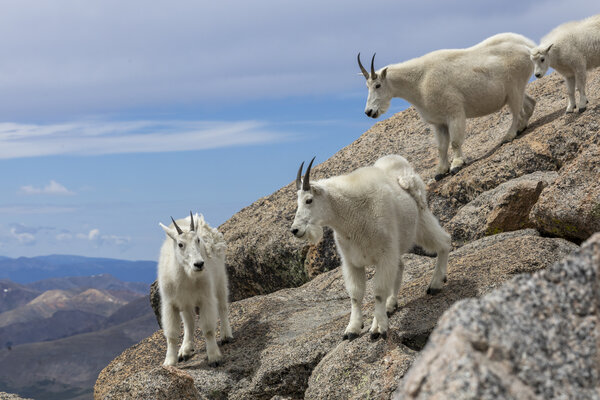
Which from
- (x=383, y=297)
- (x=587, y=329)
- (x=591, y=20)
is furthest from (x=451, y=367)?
(x=591, y=20)

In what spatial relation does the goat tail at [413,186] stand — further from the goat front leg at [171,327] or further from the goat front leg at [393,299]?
the goat front leg at [171,327]

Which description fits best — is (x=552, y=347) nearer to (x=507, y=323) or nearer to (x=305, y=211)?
(x=507, y=323)

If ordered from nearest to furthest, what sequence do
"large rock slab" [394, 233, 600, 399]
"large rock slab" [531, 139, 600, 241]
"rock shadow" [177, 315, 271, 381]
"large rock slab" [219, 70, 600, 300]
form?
"large rock slab" [394, 233, 600, 399] → "rock shadow" [177, 315, 271, 381] → "large rock slab" [531, 139, 600, 241] → "large rock slab" [219, 70, 600, 300]

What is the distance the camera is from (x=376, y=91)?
1323 centimetres

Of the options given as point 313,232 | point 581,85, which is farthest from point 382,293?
point 581,85

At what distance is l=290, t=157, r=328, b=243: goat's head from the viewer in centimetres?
788

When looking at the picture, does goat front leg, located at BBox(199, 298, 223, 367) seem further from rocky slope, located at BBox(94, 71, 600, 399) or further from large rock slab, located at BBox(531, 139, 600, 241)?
large rock slab, located at BBox(531, 139, 600, 241)

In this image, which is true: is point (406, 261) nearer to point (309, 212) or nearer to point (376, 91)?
point (376, 91)

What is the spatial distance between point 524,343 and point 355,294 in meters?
A: 5.37

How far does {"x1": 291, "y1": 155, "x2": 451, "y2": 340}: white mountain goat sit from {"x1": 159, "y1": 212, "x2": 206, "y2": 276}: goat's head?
65.2 inches

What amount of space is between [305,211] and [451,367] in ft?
17.4

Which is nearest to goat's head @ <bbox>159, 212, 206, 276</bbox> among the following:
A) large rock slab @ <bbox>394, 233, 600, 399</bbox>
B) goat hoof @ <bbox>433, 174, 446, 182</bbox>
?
goat hoof @ <bbox>433, 174, 446, 182</bbox>

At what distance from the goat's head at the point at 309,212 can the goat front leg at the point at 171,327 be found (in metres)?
2.50

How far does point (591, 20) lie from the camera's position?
13.2 meters
